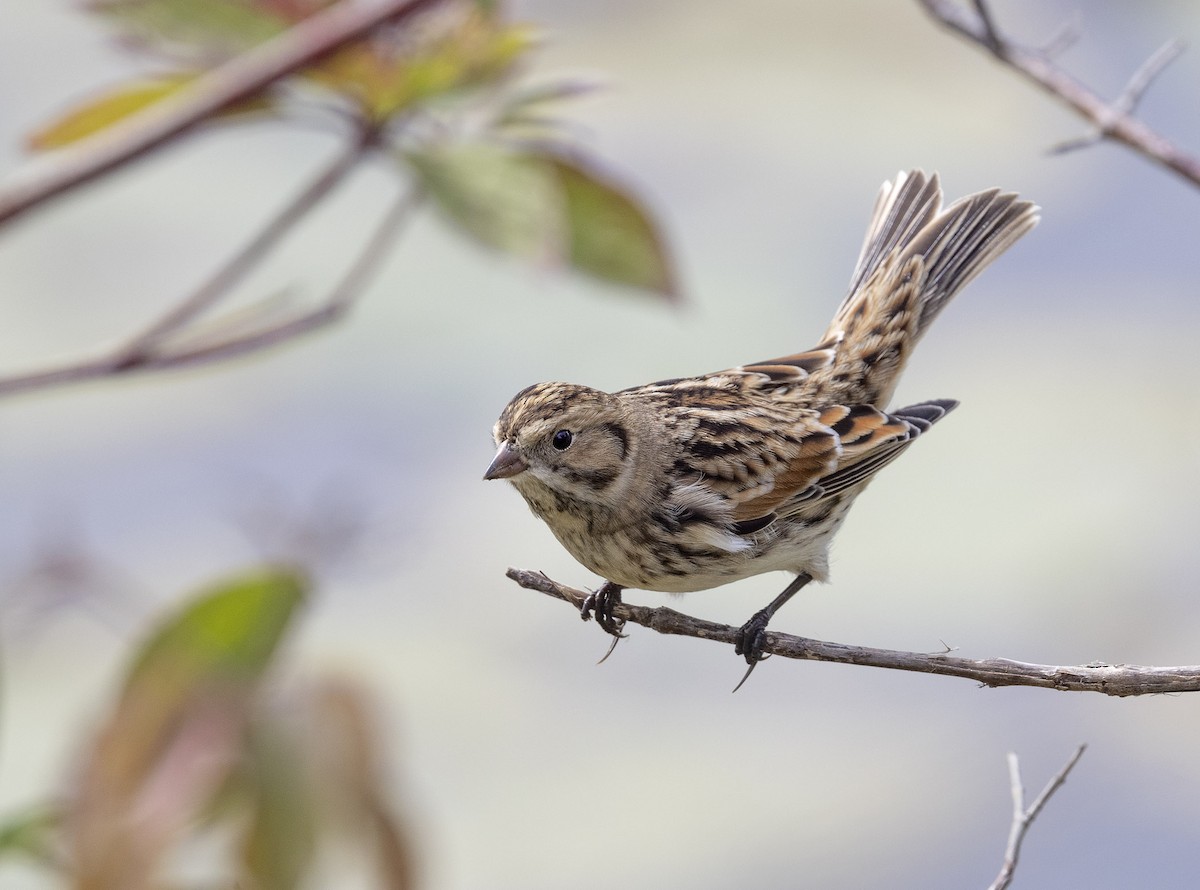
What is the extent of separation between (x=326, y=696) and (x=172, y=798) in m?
0.29

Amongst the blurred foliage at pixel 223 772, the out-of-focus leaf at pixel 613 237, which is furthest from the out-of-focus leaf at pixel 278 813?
the out-of-focus leaf at pixel 613 237

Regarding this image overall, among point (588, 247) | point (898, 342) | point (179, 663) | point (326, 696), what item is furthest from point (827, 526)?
point (179, 663)

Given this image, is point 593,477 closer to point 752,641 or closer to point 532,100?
point 752,641

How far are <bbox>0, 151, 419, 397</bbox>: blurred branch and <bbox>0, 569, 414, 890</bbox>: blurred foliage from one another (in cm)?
30

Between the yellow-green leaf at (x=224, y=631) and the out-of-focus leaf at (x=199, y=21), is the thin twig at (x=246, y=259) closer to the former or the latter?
the out-of-focus leaf at (x=199, y=21)

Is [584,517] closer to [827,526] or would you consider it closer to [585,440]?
[585,440]

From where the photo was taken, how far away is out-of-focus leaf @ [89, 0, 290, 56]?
5.29 feet

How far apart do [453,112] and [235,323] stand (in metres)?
0.37

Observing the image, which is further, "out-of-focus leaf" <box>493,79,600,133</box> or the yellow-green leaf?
"out-of-focus leaf" <box>493,79,600,133</box>

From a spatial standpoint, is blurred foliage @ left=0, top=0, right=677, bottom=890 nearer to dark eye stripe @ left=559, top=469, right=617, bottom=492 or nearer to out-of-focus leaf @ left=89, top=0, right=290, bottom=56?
out-of-focus leaf @ left=89, top=0, right=290, bottom=56

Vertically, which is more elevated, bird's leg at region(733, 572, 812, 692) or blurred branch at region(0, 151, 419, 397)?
blurred branch at region(0, 151, 419, 397)

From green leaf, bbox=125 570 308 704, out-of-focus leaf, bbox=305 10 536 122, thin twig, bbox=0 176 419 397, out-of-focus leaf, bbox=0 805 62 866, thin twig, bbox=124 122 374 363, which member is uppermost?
out-of-focus leaf, bbox=305 10 536 122

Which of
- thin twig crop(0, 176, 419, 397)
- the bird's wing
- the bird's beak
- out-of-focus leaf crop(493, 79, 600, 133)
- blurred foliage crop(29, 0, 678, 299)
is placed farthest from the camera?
the bird's wing

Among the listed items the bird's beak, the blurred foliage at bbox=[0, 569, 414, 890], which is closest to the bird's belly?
the bird's beak
